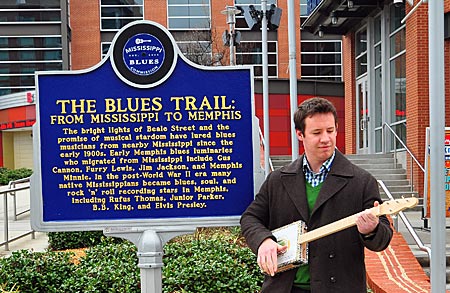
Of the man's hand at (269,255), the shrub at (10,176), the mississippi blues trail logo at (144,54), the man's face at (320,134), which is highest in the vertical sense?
the mississippi blues trail logo at (144,54)

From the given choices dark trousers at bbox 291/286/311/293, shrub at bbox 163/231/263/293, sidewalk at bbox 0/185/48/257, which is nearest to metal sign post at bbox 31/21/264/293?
dark trousers at bbox 291/286/311/293

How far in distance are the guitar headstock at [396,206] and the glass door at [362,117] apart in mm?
16975

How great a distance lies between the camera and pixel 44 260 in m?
6.59

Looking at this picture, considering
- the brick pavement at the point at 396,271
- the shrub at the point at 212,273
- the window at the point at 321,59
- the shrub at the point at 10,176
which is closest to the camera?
the shrub at the point at 212,273

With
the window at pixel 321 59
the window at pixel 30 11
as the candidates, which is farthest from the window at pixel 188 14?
the window at pixel 30 11

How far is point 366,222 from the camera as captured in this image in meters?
2.97

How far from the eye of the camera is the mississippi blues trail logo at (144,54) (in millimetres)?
4422

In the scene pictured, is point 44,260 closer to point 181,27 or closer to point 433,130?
point 433,130

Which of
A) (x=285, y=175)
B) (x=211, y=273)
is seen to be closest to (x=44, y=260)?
(x=211, y=273)

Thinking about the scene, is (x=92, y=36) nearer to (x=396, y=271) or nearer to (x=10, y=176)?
(x=10, y=176)

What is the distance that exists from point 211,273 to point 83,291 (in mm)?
1195

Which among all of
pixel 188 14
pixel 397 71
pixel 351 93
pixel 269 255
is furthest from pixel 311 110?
pixel 188 14

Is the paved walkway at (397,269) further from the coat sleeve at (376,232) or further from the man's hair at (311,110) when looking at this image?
the man's hair at (311,110)

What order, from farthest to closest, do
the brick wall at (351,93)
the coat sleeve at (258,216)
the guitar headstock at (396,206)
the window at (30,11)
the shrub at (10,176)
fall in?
the window at (30,11)
the shrub at (10,176)
the brick wall at (351,93)
the coat sleeve at (258,216)
the guitar headstock at (396,206)
